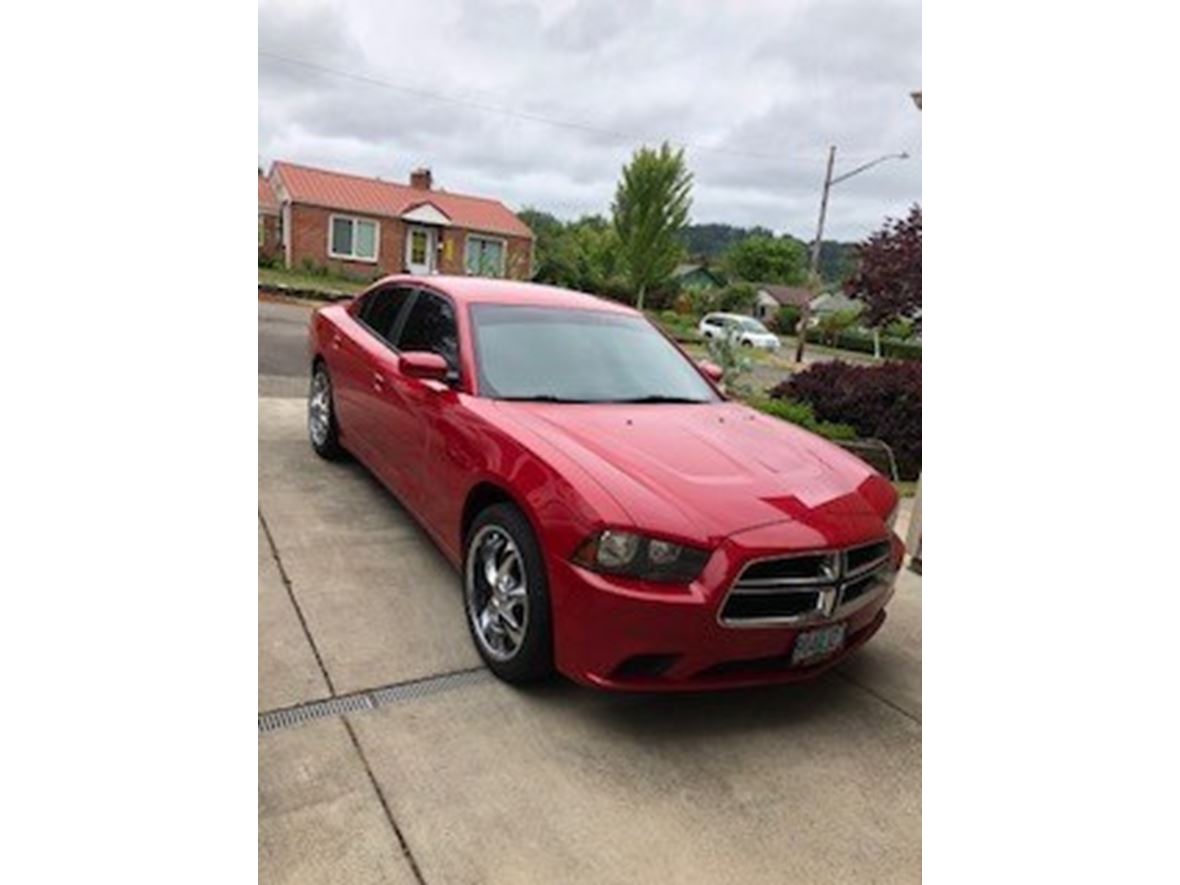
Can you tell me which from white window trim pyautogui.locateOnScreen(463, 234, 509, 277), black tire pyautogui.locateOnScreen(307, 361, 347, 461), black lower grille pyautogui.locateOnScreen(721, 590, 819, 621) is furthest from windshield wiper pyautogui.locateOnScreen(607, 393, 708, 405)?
white window trim pyautogui.locateOnScreen(463, 234, 509, 277)

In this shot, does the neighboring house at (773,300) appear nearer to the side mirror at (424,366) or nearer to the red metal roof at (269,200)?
the red metal roof at (269,200)

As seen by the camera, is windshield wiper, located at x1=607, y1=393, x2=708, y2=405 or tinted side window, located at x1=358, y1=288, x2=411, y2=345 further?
tinted side window, located at x1=358, y1=288, x2=411, y2=345

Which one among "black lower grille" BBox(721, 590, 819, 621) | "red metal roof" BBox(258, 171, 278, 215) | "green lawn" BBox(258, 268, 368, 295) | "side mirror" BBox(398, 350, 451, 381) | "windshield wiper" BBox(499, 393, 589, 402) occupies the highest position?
"red metal roof" BBox(258, 171, 278, 215)

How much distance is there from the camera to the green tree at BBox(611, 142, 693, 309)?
98.5ft

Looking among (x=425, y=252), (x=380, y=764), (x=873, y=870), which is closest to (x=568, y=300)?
(x=380, y=764)

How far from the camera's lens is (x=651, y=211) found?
3019 centimetres

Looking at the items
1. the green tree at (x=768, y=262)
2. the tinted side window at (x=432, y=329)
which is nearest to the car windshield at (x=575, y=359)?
the tinted side window at (x=432, y=329)

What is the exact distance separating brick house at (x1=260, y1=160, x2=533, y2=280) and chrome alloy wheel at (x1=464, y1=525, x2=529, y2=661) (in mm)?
24177

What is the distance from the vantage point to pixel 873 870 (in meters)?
2.15

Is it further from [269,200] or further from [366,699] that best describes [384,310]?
[269,200]

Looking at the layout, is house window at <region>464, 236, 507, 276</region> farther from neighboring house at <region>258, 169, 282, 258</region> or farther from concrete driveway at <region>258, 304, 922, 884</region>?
concrete driveway at <region>258, 304, 922, 884</region>
